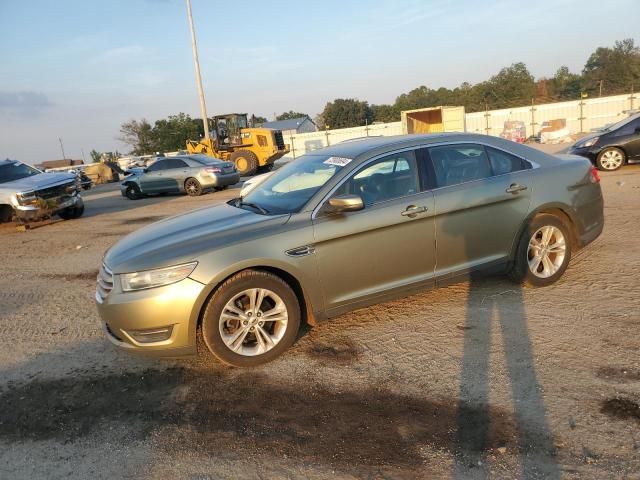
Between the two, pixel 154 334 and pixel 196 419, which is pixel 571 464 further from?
pixel 154 334

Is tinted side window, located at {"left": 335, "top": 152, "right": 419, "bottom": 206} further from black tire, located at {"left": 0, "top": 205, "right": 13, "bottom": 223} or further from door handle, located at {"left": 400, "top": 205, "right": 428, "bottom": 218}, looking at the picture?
black tire, located at {"left": 0, "top": 205, "right": 13, "bottom": 223}

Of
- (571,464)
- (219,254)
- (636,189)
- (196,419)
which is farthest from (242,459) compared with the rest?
(636,189)

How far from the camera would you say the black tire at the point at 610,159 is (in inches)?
478

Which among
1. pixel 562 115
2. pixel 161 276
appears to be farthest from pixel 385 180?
pixel 562 115

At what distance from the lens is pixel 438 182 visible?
4238 millimetres

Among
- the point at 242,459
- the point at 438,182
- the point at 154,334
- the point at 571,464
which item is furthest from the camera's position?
the point at 438,182

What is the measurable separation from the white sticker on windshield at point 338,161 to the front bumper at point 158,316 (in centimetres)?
162

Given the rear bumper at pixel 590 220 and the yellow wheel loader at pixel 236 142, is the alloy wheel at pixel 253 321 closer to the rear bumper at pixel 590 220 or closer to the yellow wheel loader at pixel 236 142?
the rear bumper at pixel 590 220

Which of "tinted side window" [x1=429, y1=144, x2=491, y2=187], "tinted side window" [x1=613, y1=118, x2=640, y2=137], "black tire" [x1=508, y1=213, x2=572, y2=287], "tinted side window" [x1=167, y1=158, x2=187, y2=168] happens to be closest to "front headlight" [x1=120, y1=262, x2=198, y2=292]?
"tinted side window" [x1=429, y1=144, x2=491, y2=187]

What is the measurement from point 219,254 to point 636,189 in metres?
9.23

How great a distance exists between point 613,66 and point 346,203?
246 ft

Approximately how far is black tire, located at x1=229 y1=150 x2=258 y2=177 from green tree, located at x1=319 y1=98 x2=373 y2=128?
7183 cm

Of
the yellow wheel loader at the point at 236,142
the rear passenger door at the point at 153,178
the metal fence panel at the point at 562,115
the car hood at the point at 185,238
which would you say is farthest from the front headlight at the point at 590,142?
A: the yellow wheel loader at the point at 236,142

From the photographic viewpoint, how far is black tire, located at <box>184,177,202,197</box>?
16.5 metres
